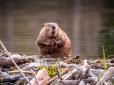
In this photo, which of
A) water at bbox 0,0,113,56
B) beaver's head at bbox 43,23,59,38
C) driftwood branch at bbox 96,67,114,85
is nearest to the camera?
driftwood branch at bbox 96,67,114,85

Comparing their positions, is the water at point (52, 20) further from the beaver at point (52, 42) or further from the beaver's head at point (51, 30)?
the beaver's head at point (51, 30)

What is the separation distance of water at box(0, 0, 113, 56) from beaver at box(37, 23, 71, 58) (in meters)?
0.60

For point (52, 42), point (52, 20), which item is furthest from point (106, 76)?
point (52, 20)

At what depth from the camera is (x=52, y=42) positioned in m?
9.95

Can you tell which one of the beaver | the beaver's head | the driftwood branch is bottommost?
the driftwood branch

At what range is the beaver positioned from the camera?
32.6ft

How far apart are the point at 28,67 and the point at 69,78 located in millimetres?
709

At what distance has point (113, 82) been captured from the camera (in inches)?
297

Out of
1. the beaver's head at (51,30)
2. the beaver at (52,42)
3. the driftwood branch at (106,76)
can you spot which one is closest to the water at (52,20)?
the beaver at (52,42)

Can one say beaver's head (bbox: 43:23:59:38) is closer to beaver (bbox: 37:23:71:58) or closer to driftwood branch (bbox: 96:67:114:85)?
beaver (bbox: 37:23:71:58)

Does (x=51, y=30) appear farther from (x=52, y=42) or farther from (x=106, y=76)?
(x=106, y=76)

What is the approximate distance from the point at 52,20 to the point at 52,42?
1339 centimetres

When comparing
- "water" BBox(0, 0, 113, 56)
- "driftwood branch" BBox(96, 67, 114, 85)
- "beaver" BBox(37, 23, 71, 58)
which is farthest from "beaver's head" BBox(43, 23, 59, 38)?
"driftwood branch" BBox(96, 67, 114, 85)

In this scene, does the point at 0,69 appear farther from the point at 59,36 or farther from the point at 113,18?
the point at 113,18
